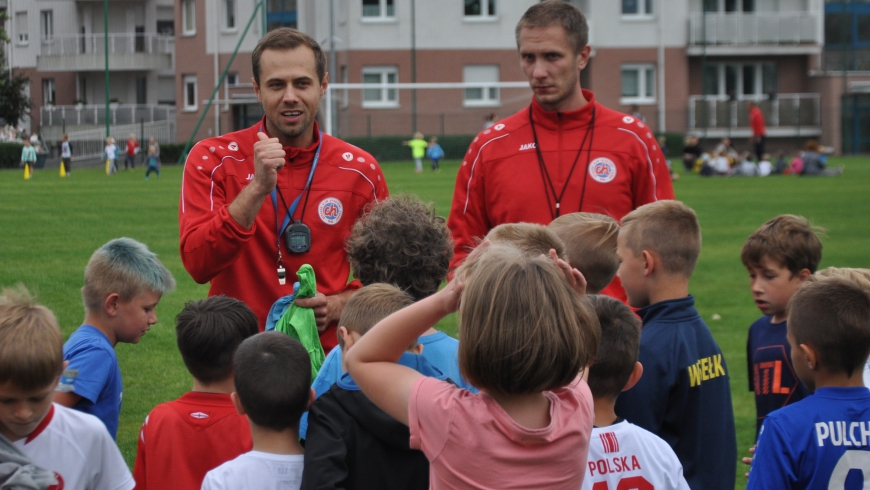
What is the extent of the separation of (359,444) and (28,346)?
2.98ft

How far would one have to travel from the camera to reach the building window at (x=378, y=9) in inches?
1657

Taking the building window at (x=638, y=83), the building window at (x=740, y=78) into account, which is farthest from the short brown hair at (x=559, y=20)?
the building window at (x=740, y=78)

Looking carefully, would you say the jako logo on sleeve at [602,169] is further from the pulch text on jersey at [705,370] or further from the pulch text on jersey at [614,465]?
the pulch text on jersey at [614,465]

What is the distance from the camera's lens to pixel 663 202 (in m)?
3.69

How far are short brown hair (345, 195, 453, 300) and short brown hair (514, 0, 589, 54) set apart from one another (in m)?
1.62

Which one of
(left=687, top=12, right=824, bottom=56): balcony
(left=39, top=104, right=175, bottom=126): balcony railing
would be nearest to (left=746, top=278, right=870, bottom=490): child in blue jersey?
(left=687, top=12, right=824, bottom=56): balcony

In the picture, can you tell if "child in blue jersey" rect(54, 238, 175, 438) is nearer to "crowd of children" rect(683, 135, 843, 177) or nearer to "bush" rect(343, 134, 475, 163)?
"crowd of children" rect(683, 135, 843, 177)

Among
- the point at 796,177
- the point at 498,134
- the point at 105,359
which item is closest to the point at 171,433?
the point at 105,359

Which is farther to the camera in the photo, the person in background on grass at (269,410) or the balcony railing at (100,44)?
the balcony railing at (100,44)

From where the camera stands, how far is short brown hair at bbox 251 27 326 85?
12.5 feet

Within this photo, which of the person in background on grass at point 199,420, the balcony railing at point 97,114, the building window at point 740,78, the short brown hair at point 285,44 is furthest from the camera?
the balcony railing at point 97,114

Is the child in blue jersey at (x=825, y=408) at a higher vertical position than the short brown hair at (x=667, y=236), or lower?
lower

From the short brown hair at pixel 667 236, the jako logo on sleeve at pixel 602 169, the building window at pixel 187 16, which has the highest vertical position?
the building window at pixel 187 16

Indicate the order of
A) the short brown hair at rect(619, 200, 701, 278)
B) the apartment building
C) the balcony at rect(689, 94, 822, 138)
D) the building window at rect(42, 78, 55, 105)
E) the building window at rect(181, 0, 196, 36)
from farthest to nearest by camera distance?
the building window at rect(42, 78, 55, 105)
the apartment building
the building window at rect(181, 0, 196, 36)
the balcony at rect(689, 94, 822, 138)
the short brown hair at rect(619, 200, 701, 278)
